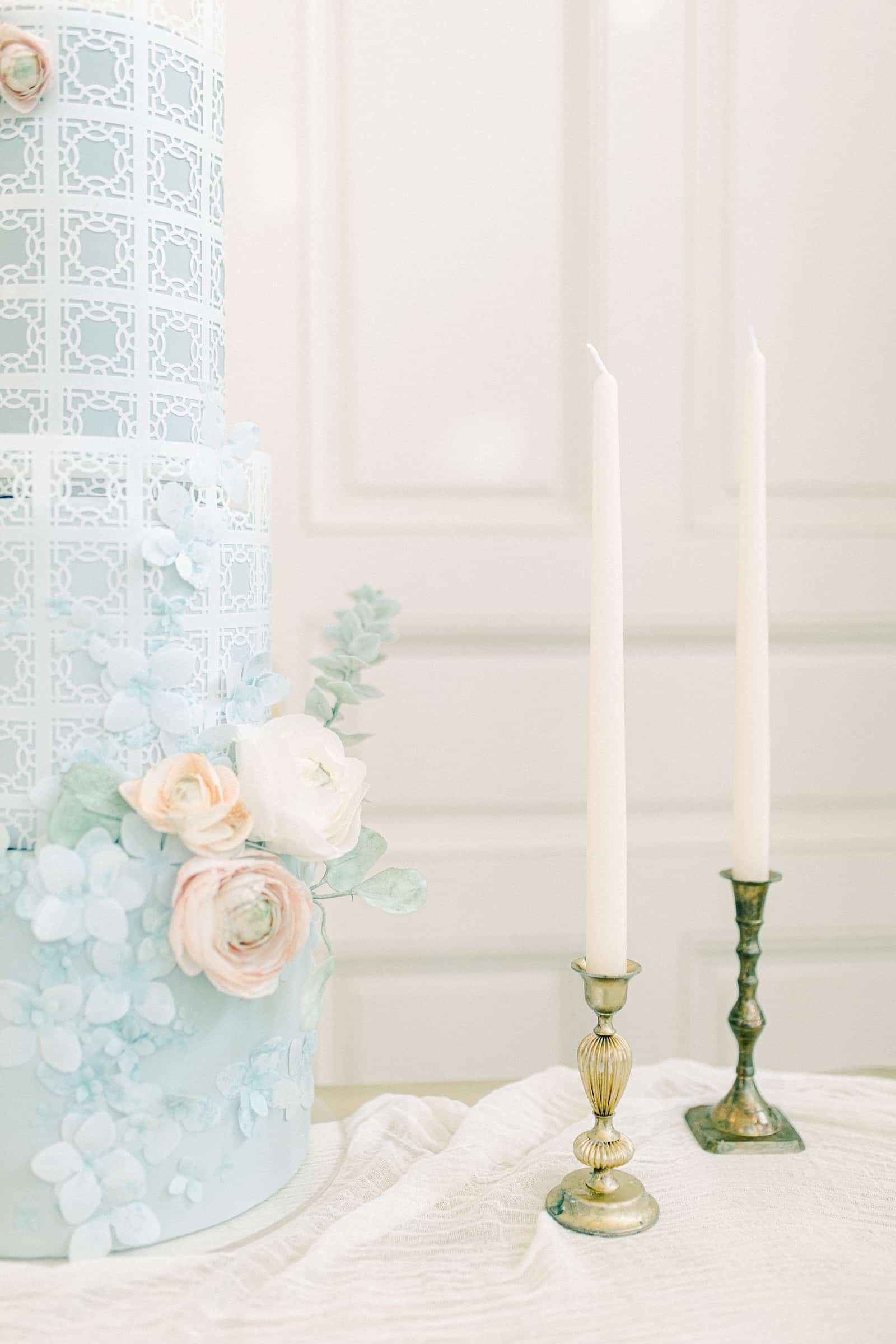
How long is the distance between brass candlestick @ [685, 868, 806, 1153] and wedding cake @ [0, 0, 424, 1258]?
0.27m

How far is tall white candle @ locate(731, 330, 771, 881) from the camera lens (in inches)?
26.3

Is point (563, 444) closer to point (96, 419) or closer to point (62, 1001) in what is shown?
point (96, 419)

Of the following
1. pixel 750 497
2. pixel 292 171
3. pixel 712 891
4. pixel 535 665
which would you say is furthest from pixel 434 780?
pixel 292 171

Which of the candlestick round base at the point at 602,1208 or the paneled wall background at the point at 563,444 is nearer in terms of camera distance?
the candlestick round base at the point at 602,1208

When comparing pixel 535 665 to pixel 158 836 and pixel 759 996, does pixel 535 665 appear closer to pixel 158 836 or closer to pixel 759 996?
pixel 759 996

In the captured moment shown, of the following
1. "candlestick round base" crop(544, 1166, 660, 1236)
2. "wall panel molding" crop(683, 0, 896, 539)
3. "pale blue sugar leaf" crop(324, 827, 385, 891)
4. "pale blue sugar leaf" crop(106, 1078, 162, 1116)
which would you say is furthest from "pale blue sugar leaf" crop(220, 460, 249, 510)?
"wall panel molding" crop(683, 0, 896, 539)

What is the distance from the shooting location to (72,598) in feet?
1.80

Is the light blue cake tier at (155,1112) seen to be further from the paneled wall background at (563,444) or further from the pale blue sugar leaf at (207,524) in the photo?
the paneled wall background at (563,444)

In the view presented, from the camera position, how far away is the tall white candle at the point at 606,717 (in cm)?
55

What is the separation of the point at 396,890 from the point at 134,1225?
215 millimetres

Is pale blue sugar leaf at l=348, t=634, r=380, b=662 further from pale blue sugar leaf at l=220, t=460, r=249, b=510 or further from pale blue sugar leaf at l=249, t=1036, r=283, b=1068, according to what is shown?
pale blue sugar leaf at l=249, t=1036, r=283, b=1068

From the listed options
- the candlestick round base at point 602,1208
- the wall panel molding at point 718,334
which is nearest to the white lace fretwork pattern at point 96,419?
the candlestick round base at point 602,1208

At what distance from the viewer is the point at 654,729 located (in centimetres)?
102

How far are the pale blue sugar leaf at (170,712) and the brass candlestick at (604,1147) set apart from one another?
242 millimetres
